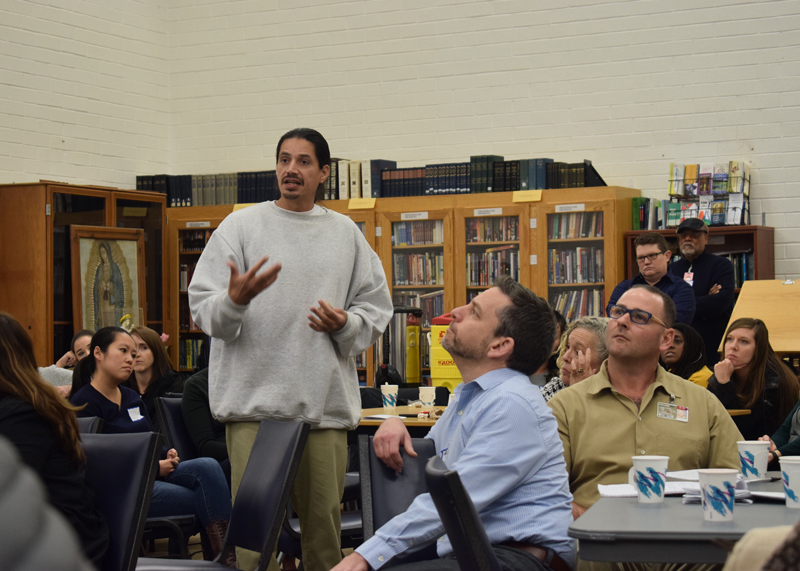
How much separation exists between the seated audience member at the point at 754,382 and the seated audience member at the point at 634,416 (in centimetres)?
156

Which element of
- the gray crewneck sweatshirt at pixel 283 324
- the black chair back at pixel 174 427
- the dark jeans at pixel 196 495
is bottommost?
the dark jeans at pixel 196 495

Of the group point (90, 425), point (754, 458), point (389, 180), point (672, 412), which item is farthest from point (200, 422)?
point (389, 180)

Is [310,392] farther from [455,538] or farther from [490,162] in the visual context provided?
[490,162]

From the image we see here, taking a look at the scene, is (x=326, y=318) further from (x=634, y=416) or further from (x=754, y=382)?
(x=754, y=382)

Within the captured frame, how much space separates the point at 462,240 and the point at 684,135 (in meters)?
1.98

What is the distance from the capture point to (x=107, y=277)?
7.55 m

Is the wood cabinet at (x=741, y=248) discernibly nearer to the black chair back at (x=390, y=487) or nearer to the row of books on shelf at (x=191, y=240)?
the row of books on shelf at (x=191, y=240)

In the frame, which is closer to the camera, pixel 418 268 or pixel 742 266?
pixel 742 266

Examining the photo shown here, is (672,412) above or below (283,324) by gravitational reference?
below

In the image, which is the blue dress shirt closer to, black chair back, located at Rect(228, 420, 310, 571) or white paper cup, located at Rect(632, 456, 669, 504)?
white paper cup, located at Rect(632, 456, 669, 504)

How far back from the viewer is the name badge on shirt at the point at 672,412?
2633mm

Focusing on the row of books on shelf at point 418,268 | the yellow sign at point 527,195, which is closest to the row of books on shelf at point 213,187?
the row of books on shelf at point 418,268

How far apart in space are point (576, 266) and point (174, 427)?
12.8ft

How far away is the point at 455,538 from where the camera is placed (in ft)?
5.23
